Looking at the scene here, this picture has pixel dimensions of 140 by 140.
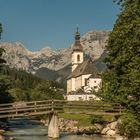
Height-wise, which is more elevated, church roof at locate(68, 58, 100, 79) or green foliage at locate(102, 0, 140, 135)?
church roof at locate(68, 58, 100, 79)

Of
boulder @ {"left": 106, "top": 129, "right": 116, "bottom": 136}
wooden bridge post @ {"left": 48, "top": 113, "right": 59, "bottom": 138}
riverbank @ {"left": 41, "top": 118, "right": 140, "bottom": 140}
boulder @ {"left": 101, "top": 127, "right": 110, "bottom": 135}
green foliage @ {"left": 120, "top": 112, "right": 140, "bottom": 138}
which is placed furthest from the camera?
boulder @ {"left": 101, "top": 127, "right": 110, "bottom": 135}

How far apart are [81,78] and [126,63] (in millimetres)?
114765

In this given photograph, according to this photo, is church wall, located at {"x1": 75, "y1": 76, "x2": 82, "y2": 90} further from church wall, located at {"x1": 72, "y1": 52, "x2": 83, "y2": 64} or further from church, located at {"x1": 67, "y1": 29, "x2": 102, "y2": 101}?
church wall, located at {"x1": 72, "y1": 52, "x2": 83, "y2": 64}

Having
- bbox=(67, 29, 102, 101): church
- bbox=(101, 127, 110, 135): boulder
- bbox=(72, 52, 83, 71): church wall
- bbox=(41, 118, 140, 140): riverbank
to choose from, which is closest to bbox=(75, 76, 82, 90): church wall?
bbox=(67, 29, 102, 101): church

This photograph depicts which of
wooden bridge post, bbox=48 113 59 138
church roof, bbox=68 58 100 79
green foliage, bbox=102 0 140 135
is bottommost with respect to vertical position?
wooden bridge post, bbox=48 113 59 138

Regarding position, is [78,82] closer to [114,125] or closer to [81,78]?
[81,78]

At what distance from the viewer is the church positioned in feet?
463

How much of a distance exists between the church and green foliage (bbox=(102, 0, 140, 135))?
255 ft

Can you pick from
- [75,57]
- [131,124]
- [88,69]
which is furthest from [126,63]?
[75,57]

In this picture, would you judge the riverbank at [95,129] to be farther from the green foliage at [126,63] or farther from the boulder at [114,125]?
the green foliage at [126,63]

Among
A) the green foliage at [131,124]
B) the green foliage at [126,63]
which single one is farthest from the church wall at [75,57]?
the green foliage at [131,124]

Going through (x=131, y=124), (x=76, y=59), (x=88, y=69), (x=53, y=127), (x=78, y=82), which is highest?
(x=76, y=59)

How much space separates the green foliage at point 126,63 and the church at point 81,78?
255ft

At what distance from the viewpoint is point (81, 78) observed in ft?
511
